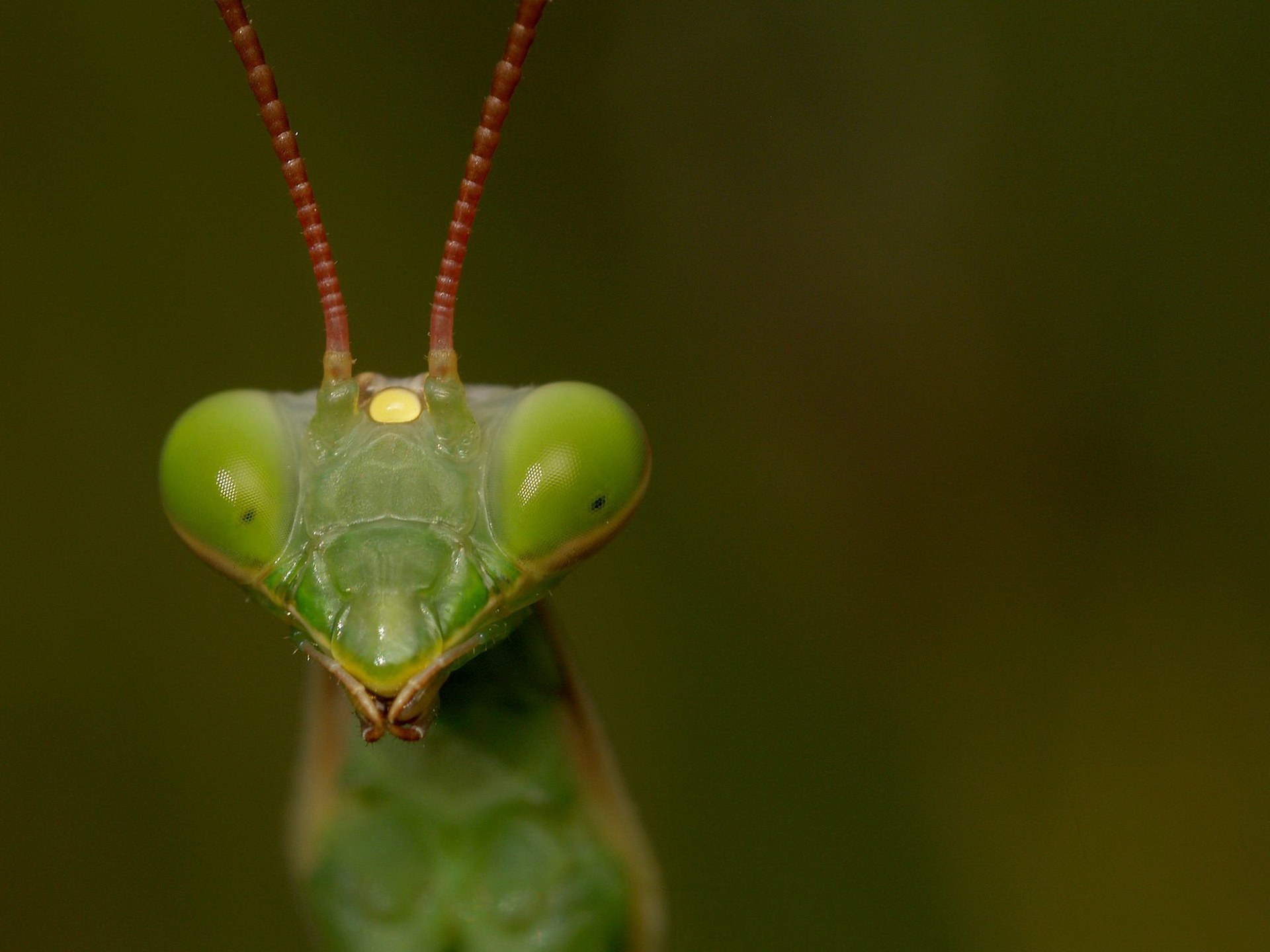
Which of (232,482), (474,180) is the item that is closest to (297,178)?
(474,180)

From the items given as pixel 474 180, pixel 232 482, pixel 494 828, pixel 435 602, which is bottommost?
pixel 494 828

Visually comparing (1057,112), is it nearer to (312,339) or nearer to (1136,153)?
(1136,153)

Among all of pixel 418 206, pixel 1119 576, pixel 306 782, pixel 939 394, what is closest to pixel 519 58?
pixel 306 782

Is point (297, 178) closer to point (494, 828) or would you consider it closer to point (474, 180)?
point (474, 180)

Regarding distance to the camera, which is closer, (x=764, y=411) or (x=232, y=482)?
(x=232, y=482)

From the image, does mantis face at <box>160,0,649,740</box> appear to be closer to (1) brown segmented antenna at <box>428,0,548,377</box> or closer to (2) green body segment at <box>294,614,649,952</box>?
(1) brown segmented antenna at <box>428,0,548,377</box>

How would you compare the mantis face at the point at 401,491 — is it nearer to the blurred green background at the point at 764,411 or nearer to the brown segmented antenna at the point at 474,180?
the brown segmented antenna at the point at 474,180

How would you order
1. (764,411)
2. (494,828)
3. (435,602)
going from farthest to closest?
1. (764,411)
2. (494,828)
3. (435,602)
